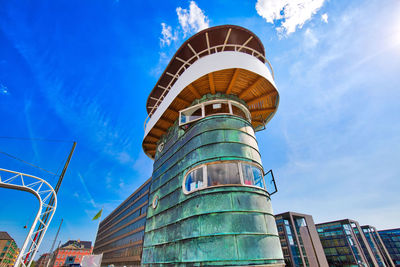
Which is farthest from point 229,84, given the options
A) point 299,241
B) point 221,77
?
point 299,241

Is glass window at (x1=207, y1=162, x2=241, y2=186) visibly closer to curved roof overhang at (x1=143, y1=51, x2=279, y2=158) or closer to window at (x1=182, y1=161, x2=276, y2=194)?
window at (x1=182, y1=161, x2=276, y2=194)

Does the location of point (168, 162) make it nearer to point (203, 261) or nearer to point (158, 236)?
point (158, 236)

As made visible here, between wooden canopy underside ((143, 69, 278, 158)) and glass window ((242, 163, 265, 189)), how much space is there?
6.45 meters

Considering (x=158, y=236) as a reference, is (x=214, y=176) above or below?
above

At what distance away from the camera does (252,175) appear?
379 inches

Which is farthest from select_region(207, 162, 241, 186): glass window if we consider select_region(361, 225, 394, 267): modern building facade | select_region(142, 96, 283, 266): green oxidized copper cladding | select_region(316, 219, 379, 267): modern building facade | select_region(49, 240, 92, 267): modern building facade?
select_region(49, 240, 92, 267): modern building facade

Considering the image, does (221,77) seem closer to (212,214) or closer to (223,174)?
(223,174)

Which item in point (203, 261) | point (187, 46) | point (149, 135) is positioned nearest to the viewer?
point (203, 261)

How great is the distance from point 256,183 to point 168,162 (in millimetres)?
7491

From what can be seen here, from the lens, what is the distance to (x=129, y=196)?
228 feet

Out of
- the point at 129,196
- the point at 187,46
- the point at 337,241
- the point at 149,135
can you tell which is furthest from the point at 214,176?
the point at 337,241

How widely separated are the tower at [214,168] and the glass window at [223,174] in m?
0.05

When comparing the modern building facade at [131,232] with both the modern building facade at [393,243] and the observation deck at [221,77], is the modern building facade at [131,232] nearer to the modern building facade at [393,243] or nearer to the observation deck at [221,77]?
the observation deck at [221,77]

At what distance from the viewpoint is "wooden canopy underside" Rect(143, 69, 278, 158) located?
1254cm
